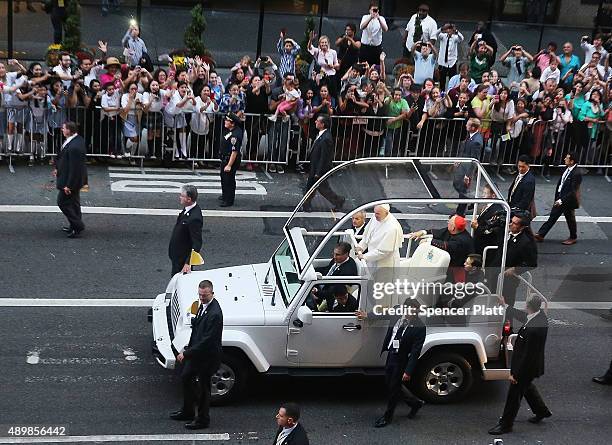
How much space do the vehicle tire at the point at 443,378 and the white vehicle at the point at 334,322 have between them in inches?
0.4

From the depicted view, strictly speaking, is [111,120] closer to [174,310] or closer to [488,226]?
[174,310]

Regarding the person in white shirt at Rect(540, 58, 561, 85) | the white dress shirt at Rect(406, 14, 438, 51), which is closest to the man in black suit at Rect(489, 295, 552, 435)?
the person in white shirt at Rect(540, 58, 561, 85)

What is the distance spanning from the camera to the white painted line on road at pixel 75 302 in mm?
12422

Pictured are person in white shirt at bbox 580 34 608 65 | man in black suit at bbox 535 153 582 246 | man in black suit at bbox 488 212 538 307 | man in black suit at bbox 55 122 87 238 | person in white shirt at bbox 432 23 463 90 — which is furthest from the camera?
person in white shirt at bbox 580 34 608 65

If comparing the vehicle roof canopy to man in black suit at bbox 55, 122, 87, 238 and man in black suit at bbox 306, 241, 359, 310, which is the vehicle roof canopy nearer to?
man in black suit at bbox 306, 241, 359, 310

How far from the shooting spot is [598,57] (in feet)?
70.4

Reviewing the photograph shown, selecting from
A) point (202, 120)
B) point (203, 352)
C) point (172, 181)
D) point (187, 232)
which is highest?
point (202, 120)

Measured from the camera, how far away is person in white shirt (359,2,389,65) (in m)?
21.1

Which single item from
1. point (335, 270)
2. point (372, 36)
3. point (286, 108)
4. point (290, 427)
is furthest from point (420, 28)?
point (290, 427)

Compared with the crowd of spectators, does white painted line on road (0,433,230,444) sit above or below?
below

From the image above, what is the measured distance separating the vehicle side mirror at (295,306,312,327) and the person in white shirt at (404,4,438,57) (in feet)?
41.3

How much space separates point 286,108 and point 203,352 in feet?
29.9

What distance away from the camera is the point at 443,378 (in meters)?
10.7

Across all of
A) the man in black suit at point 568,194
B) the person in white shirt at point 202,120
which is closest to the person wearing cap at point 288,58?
the person in white shirt at point 202,120
